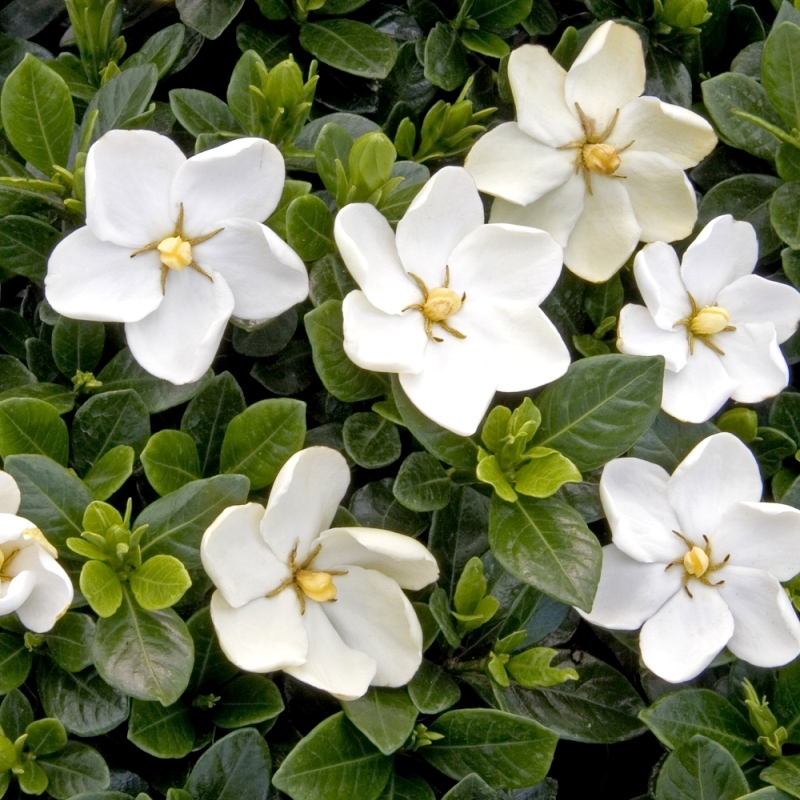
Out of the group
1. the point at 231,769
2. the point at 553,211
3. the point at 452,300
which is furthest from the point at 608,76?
the point at 231,769

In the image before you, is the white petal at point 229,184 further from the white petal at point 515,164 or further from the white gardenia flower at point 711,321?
the white gardenia flower at point 711,321

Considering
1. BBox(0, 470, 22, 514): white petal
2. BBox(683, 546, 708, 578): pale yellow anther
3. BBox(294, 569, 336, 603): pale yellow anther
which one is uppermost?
BBox(0, 470, 22, 514): white petal

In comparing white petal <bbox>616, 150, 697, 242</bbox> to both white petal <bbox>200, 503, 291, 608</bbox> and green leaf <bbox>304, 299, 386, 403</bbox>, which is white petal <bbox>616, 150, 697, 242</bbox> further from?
white petal <bbox>200, 503, 291, 608</bbox>

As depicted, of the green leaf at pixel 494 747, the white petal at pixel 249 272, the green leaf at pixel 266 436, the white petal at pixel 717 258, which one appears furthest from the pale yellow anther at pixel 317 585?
the white petal at pixel 717 258

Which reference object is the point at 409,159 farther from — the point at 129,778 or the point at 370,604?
the point at 129,778

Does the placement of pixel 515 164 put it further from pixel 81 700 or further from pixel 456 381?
pixel 81 700

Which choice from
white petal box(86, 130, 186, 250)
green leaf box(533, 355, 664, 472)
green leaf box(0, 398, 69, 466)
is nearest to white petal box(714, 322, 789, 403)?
green leaf box(533, 355, 664, 472)
